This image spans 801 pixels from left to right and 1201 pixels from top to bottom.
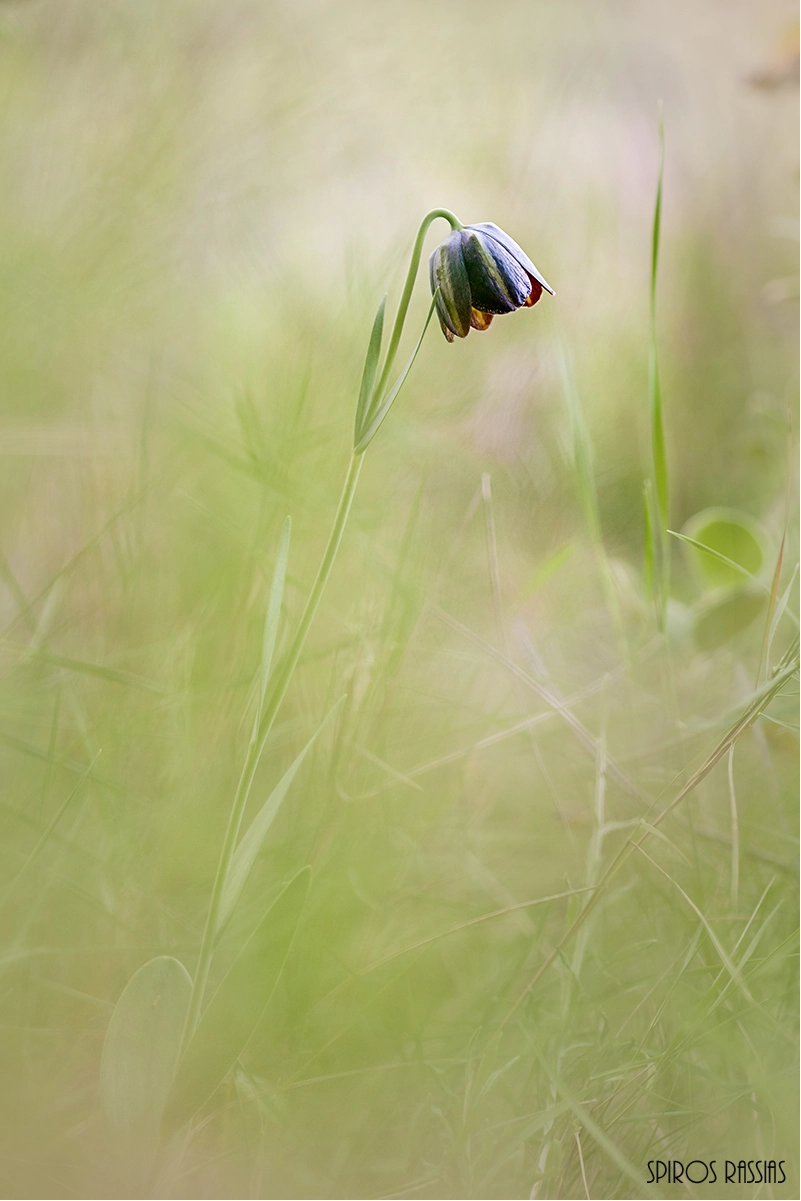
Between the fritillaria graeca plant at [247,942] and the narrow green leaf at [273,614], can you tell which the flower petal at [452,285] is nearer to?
the fritillaria graeca plant at [247,942]

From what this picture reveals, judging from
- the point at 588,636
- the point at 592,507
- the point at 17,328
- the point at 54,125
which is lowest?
the point at 588,636

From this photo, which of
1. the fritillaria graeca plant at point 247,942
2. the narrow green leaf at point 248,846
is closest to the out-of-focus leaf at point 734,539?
the fritillaria graeca plant at point 247,942

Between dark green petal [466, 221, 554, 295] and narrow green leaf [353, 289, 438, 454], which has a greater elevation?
dark green petal [466, 221, 554, 295]

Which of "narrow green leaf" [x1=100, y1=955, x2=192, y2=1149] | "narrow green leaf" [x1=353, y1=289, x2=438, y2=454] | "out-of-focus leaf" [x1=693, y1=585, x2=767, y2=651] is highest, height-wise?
"narrow green leaf" [x1=353, y1=289, x2=438, y2=454]

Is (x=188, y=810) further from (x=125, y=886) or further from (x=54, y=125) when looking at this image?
(x=54, y=125)

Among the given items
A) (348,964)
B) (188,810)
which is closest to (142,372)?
A: (188,810)

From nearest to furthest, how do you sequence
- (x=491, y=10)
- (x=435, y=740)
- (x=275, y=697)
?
(x=275, y=697) → (x=435, y=740) → (x=491, y=10)

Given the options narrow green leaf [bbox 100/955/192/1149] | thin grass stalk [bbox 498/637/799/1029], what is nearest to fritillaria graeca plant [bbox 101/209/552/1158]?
narrow green leaf [bbox 100/955/192/1149]

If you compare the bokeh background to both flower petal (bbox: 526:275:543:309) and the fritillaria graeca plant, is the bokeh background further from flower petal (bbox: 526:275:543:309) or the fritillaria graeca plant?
flower petal (bbox: 526:275:543:309)
